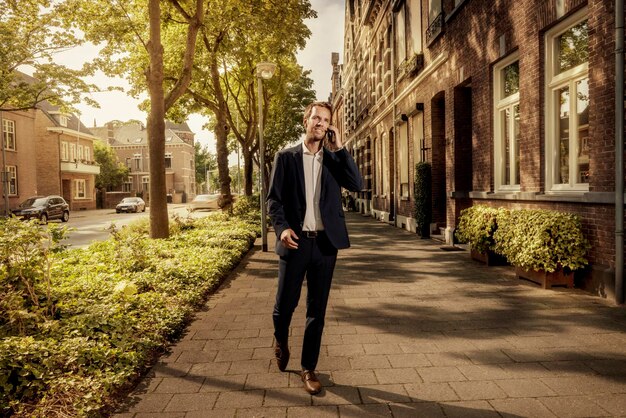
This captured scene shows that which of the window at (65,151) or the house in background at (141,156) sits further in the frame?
the house in background at (141,156)

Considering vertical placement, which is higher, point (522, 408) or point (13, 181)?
point (13, 181)

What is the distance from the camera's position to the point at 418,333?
15.8 feet

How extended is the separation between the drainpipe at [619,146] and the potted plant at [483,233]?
2.56 m

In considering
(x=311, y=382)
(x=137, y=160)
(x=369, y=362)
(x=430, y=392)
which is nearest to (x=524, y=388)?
(x=430, y=392)

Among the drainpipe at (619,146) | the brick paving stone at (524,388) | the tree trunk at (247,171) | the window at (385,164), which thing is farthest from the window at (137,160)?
the brick paving stone at (524,388)

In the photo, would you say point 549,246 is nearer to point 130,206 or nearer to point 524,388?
point 524,388

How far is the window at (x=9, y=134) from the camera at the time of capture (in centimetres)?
3491

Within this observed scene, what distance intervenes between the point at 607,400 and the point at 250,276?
6.01 meters

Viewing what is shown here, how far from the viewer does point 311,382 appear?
11.4 ft

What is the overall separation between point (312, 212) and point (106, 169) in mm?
61504

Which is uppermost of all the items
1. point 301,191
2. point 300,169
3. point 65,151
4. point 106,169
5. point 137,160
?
point 137,160

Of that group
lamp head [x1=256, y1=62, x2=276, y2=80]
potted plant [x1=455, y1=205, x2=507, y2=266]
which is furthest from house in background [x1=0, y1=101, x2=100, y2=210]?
potted plant [x1=455, y1=205, x2=507, y2=266]

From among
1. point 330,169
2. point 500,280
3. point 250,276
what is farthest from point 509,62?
point 330,169

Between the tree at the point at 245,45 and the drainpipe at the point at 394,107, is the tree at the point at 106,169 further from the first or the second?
the drainpipe at the point at 394,107
